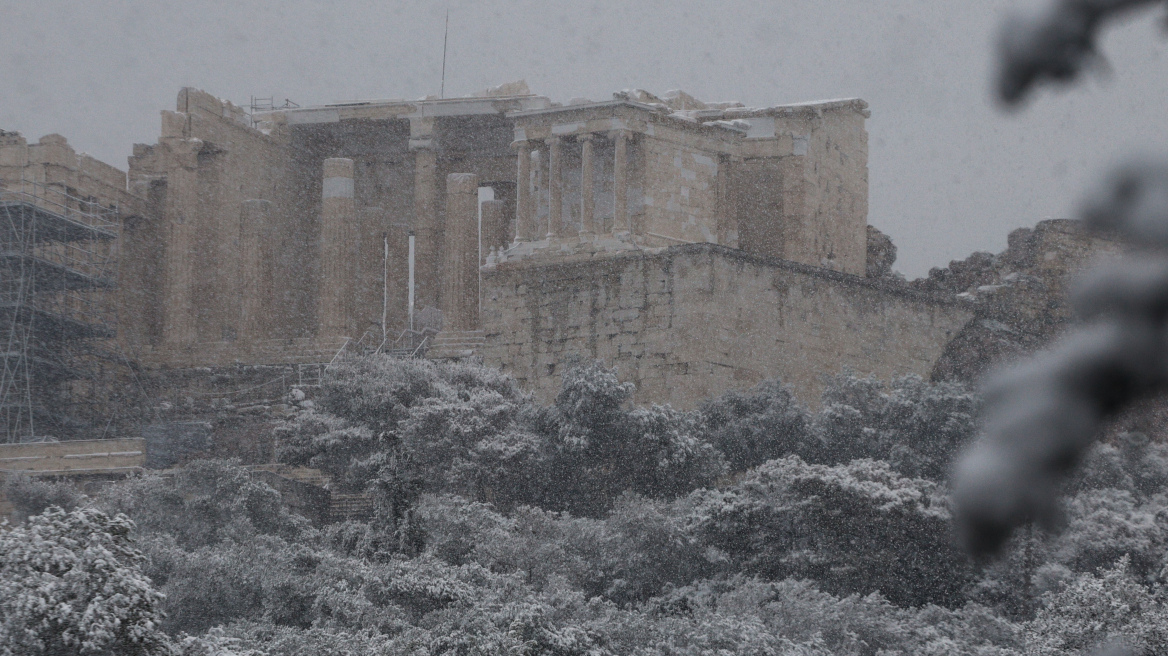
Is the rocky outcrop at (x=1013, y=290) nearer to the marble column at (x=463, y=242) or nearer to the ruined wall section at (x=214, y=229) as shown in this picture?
the marble column at (x=463, y=242)

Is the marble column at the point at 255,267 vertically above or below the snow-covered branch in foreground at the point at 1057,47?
above

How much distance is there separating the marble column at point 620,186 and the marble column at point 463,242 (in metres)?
6.83

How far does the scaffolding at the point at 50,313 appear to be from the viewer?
33281 millimetres

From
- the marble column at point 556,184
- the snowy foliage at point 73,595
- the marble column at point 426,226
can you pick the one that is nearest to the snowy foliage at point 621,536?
the snowy foliage at point 73,595

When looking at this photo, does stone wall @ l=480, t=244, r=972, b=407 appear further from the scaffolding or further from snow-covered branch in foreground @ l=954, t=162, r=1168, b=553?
snow-covered branch in foreground @ l=954, t=162, r=1168, b=553

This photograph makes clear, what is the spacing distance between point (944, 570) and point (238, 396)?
18.8m


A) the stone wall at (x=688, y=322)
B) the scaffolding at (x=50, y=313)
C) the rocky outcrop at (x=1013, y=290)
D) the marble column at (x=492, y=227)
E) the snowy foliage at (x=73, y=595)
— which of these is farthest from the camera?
the marble column at (x=492, y=227)

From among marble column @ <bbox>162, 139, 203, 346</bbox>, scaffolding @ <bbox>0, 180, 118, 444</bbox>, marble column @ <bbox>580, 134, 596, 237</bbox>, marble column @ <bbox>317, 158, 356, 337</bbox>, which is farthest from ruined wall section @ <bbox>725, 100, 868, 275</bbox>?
scaffolding @ <bbox>0, 180, 118, 444</bbox>

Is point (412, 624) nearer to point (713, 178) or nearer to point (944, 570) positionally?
point (944, 570)

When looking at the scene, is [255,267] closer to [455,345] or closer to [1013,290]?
[455,345]

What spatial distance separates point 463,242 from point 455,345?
11.5 feet

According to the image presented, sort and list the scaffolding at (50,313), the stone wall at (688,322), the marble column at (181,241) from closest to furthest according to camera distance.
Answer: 1. the stone wall at (688,322)
2. the scaffolding at (50,313)
3. the marble column at (181,241)

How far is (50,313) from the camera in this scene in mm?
34031

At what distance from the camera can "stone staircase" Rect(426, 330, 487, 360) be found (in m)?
33.8
